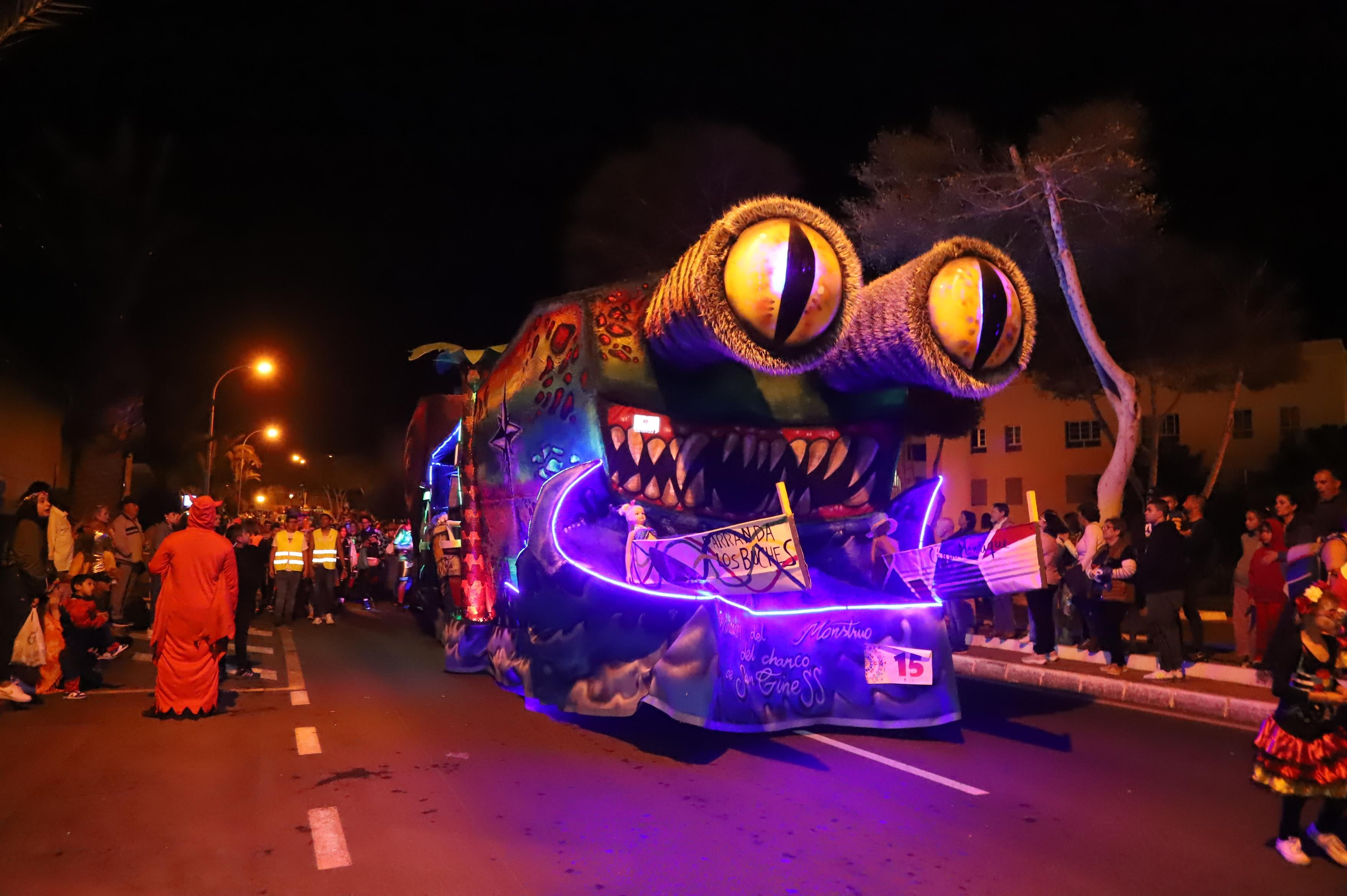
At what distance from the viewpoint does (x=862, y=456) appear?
6977 mm

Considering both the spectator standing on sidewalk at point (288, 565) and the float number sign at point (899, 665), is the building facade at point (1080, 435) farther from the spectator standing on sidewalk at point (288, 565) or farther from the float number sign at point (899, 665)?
the float number sign at point (899, 665)

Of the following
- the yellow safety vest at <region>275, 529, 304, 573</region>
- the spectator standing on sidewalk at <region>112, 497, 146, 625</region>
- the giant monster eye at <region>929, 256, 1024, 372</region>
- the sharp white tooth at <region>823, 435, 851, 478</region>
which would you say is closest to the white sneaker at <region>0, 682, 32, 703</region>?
the spectator standing on sidewalk at <region>112, 497, 146, 625</region>

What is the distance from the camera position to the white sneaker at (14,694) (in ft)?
25.7

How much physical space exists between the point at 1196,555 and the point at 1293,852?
5.79 metres

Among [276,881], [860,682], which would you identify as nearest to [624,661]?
[860,682]

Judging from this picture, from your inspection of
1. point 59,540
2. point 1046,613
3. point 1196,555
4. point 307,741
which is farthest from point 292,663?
point 1196,555

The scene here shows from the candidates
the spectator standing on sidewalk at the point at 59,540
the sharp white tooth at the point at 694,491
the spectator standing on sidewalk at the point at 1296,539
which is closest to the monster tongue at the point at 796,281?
the sharp white tooth at the point at 694,491

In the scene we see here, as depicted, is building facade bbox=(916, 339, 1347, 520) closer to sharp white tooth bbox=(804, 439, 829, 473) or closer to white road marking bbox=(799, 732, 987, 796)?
sharp white tooth bbox=(804, 439, 829, 473)

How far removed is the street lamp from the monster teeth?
2085 cm

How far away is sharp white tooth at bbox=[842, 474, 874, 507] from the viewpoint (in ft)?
23.0

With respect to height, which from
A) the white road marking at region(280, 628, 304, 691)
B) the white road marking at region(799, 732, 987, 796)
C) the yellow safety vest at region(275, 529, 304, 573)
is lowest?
the white road marking at region(280, 628, 304, 691)

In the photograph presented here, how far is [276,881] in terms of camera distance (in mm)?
4078

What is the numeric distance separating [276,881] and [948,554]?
4121 mm

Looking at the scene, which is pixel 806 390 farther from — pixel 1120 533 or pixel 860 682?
→ pixel 1120 533
